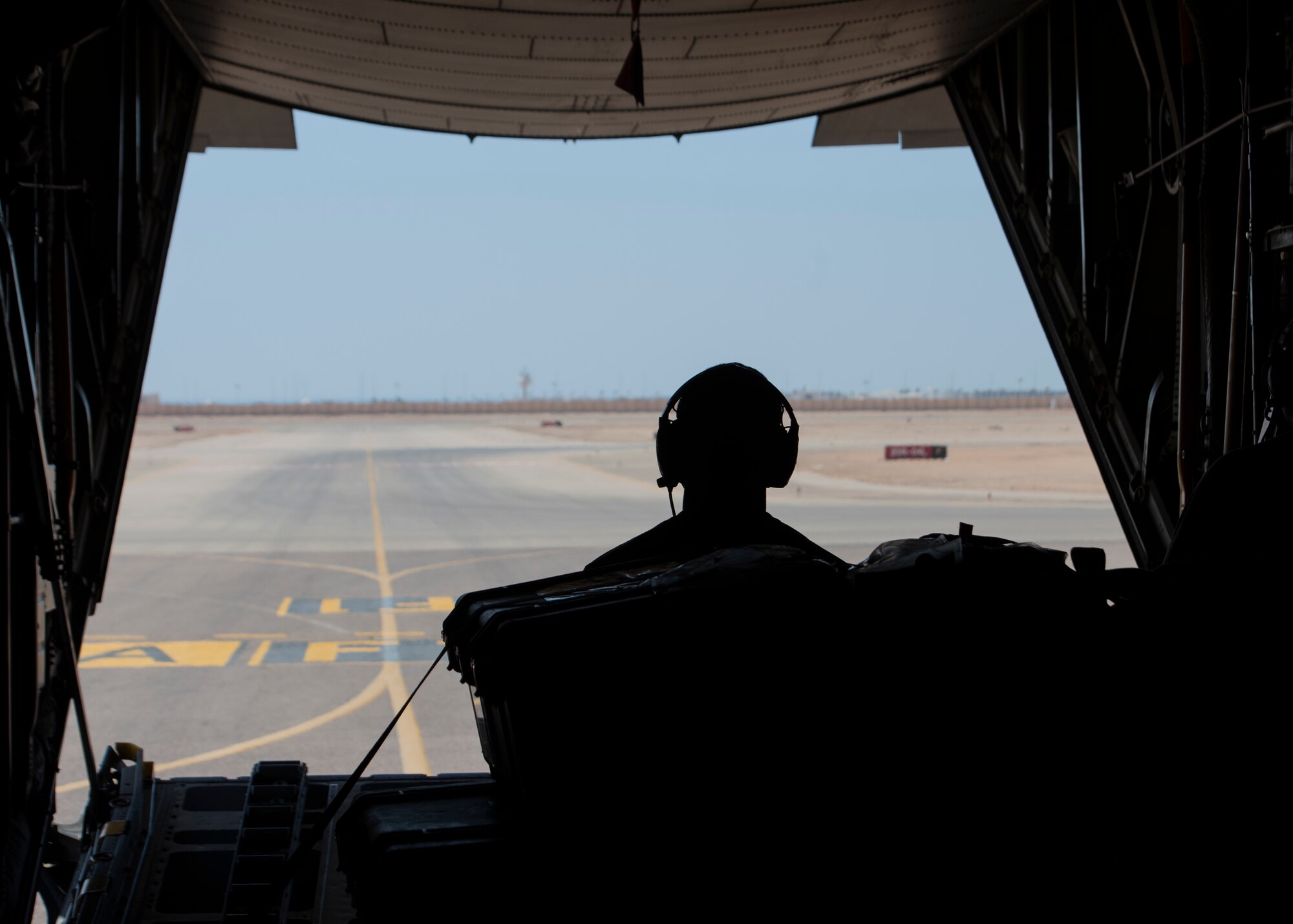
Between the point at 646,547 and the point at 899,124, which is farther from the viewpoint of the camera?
the point at 899,124

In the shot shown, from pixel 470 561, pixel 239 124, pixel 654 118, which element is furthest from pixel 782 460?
pixel 470 561

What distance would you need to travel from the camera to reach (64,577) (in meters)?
4.14

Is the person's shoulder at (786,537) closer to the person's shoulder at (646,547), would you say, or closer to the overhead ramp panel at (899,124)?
the person's shoulder at (646,547)

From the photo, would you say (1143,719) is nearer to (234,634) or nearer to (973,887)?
(973,887)

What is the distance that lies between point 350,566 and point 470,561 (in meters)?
2.26

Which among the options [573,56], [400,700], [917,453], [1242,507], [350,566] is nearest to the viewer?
[1242,507]

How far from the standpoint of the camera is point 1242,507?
93.3 inches

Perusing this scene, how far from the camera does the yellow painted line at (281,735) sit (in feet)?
26.7

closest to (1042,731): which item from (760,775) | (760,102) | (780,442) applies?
(760,775)

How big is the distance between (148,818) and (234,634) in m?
9.19

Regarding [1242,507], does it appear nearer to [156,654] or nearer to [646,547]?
[646,547]

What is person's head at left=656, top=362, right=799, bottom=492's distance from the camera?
3.02m

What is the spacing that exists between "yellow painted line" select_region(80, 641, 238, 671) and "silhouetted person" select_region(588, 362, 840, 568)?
10104 mm

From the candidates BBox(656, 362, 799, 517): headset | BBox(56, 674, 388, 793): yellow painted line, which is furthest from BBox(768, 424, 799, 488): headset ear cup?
BBox(56, 674, 388, 793): yellow painted line
